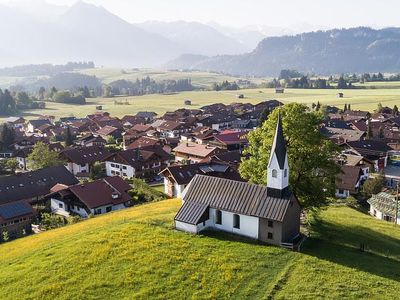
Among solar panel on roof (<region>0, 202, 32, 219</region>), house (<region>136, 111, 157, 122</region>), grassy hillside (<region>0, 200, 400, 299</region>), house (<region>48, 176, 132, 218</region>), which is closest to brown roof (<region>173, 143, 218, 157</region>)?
house (<region>48, 176, 132, 218</region>)

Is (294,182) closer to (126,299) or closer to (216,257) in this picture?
(216,257)

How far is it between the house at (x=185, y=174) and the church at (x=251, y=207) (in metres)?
28.1

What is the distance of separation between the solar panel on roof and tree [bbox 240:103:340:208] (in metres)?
36.9

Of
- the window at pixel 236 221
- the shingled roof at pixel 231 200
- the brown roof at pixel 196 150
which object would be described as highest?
the shingled roof at pixel 231 200

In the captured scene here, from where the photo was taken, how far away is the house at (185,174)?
241ft

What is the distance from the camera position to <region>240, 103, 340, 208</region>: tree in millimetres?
43531

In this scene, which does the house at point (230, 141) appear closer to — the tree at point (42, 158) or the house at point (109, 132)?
the tree at point (42, 158)

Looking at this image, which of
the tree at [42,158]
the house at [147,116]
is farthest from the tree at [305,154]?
the house at [147,116]

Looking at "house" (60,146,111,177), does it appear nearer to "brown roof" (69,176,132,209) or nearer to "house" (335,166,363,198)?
"brown roof" (69,176,132,209)

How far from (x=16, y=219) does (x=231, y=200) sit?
35.5m

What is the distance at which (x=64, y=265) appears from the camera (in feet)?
120

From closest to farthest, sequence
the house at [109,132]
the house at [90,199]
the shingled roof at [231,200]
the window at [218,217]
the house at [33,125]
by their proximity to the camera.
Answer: the shingled roof at [231,200] < the window at [218,217] < the house at [90,199] < the house at [109,132] < the house at [33,125]

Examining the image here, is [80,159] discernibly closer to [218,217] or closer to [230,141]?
[230,141]

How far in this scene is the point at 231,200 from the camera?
140 ft
